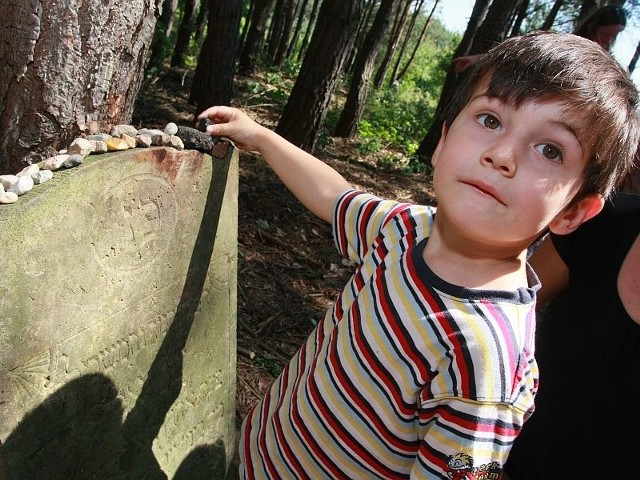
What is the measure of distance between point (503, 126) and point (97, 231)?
1.05 m

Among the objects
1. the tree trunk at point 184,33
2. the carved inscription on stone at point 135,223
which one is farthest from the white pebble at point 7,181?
the tree trunk at point 184,33

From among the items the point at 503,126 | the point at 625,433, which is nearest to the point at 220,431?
the point at 625,433

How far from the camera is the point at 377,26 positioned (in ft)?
31.2

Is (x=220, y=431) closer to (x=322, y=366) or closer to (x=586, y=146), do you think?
(x=322, y=366)

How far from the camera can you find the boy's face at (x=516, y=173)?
1153 mm

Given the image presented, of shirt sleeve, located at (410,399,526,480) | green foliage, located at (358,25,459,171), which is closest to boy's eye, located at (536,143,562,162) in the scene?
shirt sleeve, located at (410,399,526,480)

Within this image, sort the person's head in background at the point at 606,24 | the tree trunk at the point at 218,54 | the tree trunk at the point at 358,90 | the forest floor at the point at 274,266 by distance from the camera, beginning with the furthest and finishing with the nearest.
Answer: the tree trunk at the point at 358,90 → the tree trunk at the point at 218,54 → the person's head in background at the point at 606,24 → the forest floor at the point at 274,266

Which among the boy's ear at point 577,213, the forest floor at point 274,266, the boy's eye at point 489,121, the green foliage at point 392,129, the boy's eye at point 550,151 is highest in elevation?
the boy's eye at point 489,121

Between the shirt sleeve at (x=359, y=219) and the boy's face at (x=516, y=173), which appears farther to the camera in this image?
the shirt sleeve at (x=359, y=219)

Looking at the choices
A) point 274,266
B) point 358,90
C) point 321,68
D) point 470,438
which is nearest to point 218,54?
point 321,68

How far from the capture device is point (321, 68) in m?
6.27

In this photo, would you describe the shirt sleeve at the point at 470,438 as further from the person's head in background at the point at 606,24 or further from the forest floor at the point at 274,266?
the person's head in background at the point at 606,24

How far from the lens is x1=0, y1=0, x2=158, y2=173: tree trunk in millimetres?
1508

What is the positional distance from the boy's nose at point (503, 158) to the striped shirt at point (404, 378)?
0.27m
